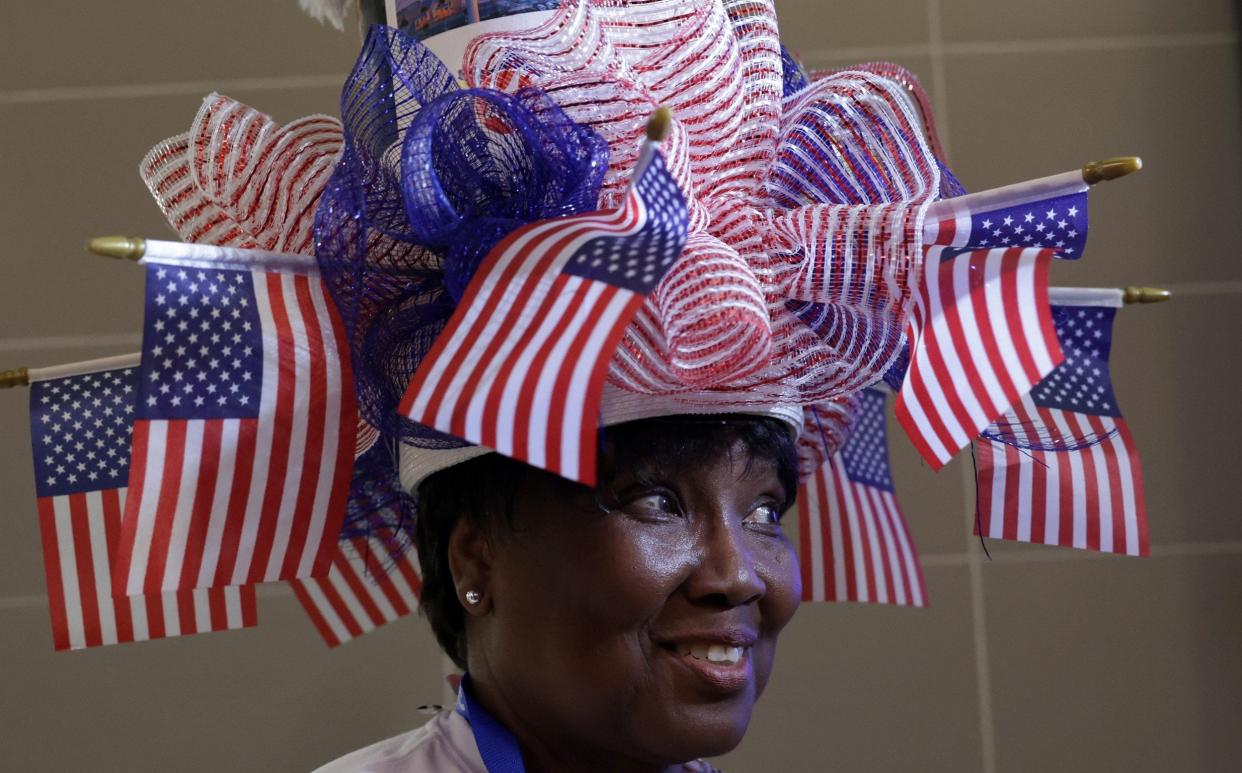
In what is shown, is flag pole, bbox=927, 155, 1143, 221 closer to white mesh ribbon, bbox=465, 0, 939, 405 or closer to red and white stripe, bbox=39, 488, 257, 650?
white mesh ribbon, bbox=465, 0, 939, 405

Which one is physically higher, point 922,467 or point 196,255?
point 196,255

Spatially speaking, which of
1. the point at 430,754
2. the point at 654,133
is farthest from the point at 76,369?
the point at 654,133

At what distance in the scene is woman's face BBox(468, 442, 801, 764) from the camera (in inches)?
49.8

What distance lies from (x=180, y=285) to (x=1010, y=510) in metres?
0.93

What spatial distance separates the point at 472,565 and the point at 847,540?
2.45ft

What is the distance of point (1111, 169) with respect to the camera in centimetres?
123

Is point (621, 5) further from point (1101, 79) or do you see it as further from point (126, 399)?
point (1101, 79)

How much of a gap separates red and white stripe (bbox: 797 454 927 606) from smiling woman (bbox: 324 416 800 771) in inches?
21.9

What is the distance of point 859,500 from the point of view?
197cm

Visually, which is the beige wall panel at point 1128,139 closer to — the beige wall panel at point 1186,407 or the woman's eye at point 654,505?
the beige wall panel at point 1186,407

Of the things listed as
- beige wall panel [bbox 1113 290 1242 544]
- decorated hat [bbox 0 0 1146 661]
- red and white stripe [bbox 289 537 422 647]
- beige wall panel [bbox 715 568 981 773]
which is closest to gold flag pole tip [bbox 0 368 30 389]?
decorated hat [bbox 0 0 1146 661]

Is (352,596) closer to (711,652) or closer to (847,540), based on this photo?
(847,540)

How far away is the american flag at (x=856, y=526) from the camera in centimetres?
196

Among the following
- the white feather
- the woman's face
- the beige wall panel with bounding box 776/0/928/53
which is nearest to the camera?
the woman's face
